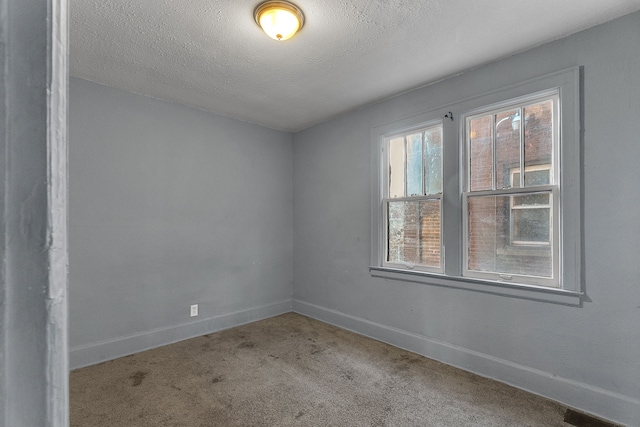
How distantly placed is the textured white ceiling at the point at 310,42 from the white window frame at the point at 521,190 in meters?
0.40

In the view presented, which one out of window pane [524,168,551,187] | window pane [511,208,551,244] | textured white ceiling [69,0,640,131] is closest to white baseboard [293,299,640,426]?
window pane [511,208,551,244]

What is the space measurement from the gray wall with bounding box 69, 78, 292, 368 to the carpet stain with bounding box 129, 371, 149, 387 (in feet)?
1.67

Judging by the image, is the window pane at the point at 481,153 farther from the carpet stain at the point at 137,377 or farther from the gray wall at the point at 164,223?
the carpet stain at the point at 137,377

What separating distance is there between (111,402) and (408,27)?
3414 millimetres

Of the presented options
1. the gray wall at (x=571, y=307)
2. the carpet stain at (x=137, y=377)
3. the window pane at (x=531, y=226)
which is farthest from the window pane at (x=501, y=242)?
the carpet stain at (x=137, y=377)

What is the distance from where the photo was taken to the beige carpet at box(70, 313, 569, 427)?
2.15 m

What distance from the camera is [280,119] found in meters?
4.11

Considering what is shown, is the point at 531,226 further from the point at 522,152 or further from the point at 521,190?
the point at 522,152

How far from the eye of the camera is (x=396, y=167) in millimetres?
3535

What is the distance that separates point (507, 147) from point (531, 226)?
68cm

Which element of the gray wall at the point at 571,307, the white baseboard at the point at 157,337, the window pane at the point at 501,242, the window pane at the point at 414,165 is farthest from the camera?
the window pane at the point at 414,165

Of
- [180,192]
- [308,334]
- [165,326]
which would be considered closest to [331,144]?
[180,192]

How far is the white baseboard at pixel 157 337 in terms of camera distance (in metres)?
2.91

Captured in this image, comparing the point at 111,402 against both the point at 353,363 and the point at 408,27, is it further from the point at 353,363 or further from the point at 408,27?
the point at 408,27
